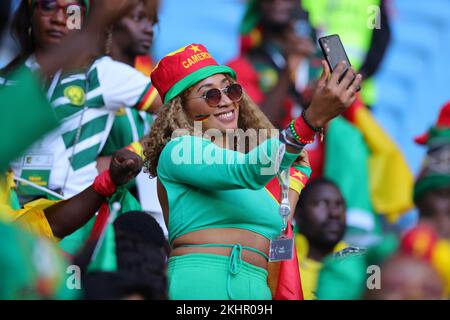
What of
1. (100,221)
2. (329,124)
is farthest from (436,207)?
(329,124)

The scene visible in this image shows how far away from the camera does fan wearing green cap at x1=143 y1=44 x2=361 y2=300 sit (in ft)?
12.9

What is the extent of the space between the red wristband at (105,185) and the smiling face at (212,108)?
24.1 inches

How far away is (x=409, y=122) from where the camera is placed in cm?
848

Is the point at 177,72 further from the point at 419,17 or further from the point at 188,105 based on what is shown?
the point at 419,17

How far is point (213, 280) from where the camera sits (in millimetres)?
4215

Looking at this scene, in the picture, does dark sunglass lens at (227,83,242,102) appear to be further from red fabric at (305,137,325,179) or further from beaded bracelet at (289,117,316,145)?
red fabric at (305,137,325,179)

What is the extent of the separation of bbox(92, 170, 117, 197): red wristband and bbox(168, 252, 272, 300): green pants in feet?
2.97

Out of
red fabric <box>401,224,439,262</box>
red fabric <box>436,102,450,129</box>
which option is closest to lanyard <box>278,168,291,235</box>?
red fabric <box>401,224,439,262</box>

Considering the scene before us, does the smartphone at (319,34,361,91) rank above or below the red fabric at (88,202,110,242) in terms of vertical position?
above

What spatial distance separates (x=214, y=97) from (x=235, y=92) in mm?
88

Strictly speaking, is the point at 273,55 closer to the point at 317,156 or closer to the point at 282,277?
the point at 317,156

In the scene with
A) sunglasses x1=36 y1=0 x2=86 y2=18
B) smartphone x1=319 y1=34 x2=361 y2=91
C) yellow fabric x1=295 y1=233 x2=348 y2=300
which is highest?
sunglasses x1=36 y1=0 x2=86 y2=18

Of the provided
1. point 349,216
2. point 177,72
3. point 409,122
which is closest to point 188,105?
point 177,72

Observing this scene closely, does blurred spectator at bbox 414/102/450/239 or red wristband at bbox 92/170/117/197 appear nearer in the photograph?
blurred spectator at bbox 414/102/450/239
